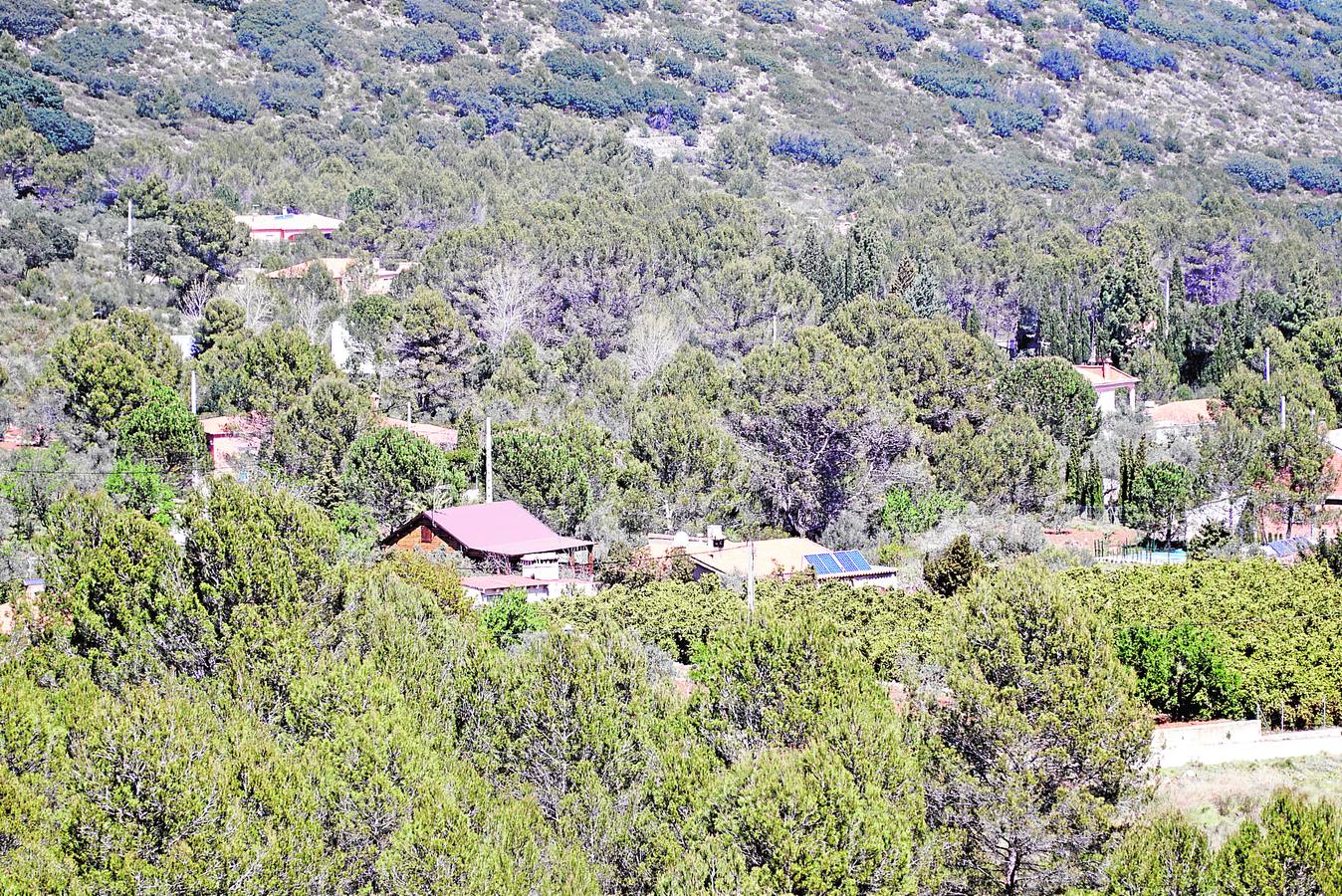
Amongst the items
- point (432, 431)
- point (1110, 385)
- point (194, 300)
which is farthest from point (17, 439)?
point (1110, 385)

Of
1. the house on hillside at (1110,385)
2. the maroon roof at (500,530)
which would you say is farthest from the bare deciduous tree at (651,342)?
the maroon roof at (500,530)

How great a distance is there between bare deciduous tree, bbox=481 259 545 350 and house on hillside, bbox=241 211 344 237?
12634 millimetres

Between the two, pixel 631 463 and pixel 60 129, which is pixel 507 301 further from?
pixel 60 129

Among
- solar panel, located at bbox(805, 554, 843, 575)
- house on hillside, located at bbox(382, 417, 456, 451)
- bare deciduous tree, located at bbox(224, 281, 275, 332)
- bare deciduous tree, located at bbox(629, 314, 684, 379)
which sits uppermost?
solar panel, located at bbox(805, 554, 843, 575)

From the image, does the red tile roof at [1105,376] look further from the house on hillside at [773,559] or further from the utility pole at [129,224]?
the utility pole at [129,224]

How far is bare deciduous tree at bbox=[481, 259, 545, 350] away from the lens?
56.3 metres

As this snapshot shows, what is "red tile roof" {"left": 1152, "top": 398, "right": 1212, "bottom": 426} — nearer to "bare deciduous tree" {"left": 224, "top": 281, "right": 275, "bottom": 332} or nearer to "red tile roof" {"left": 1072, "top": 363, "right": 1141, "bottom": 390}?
"red tile roof" {"left": 1072, "top": 363, "right": 1141, "bottom": 390}

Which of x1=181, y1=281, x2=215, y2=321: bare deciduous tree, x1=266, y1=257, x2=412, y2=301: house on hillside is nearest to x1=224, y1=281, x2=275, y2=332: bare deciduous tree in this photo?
x1=181, y1=281, x2=215, y2=321: bare deciduous tree

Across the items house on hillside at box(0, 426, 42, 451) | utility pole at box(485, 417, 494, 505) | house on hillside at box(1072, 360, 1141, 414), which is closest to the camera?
utility pole at box(485, 417, 494, 505)

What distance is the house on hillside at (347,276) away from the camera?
200ft

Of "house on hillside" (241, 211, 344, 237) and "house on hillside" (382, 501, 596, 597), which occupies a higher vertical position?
"house on hillside" (382, 501, 596, 597)

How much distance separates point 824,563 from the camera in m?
36.3

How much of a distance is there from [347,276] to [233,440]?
20.2 m

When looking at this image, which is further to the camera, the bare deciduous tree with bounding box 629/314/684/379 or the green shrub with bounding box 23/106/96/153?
the green shrub with bounding box 23/106/96/153
